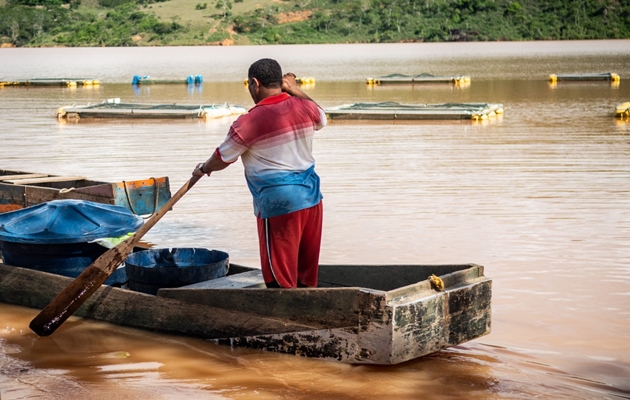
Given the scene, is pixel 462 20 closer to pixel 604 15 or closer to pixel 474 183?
pixel 604 15

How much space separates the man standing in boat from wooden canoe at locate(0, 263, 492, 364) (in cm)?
29

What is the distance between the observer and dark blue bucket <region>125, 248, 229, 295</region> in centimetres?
604

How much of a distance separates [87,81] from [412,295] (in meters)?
36.1

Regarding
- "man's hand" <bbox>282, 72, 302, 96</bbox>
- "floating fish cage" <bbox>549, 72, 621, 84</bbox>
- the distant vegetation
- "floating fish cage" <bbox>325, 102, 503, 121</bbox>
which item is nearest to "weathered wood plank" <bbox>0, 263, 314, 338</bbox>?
"man's hand" <bbox>282, 72, 302, 96</bbox>

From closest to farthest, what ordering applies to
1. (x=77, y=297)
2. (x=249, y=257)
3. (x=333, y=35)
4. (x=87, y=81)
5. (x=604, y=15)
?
(x=77, y=297) → (x=249, y=257) → (x=87, y=81) → (x=604, y=15) → (x=333, y=35)

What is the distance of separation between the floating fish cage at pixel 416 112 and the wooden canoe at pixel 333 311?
1486 cm

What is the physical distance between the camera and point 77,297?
5.92 m

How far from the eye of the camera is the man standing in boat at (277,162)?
5293 mm

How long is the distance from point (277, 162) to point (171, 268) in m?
1.19

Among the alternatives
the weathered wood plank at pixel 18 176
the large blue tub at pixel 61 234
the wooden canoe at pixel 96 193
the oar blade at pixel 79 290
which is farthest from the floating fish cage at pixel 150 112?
the oar blade at pixel 79 290

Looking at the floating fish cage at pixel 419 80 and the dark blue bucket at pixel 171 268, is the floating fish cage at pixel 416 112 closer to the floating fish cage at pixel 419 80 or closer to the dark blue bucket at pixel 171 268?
the floating fish cage at pixel 419 80

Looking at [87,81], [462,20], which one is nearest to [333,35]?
[462,20]

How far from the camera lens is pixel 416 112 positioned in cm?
2094

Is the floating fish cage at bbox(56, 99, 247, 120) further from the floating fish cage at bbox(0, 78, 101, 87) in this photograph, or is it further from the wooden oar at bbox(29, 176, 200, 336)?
the wooden oar at bbox(29, 176, 200, 336)
